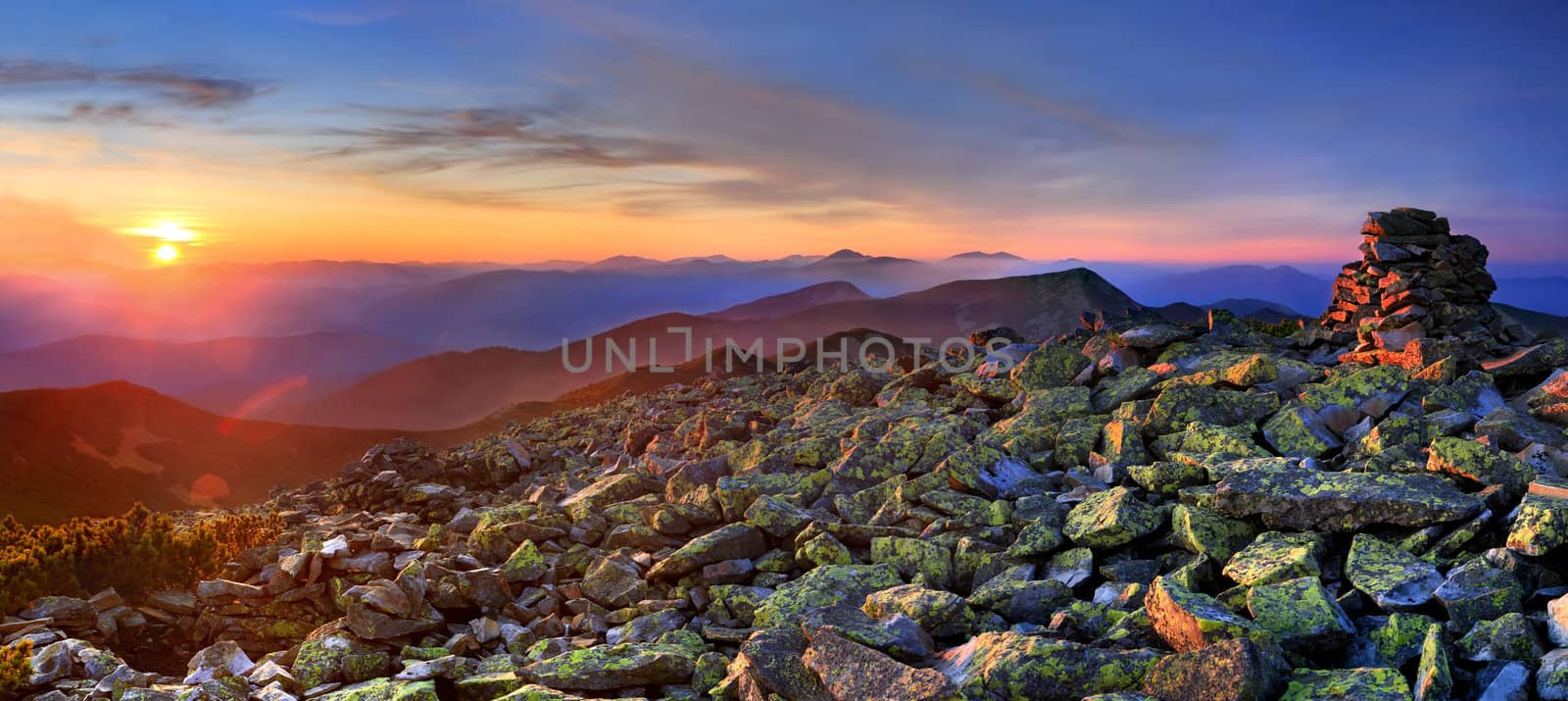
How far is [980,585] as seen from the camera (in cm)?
1233

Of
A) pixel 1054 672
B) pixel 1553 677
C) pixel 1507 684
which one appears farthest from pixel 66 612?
pixel 1553 677

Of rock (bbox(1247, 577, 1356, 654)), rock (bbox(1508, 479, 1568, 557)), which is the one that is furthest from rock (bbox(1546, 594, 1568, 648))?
rock (bbox(1247, 577, 1356, 654))

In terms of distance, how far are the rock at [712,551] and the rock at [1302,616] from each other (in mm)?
7198

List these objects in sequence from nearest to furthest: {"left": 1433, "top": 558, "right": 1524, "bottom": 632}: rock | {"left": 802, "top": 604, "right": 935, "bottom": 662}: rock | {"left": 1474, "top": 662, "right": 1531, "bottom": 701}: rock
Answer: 1. {"left": 1474, "top": 662, "right": 1531, "bottom": 701}: rock
2. {"left": 1433, "top": 558, "right": 1524, "bottom": 632}: rock
3. {"left": 802, "top": 604, "right": 935, "bottom": 662}: rock

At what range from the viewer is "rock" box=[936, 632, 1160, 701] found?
8805mm

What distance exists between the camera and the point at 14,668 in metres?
11.4

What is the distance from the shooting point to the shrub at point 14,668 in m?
11.2

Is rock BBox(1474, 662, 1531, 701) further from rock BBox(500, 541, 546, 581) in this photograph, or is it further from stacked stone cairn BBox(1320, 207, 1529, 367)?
stacked stone cairn BBox(1320, 207, 1529, 367)

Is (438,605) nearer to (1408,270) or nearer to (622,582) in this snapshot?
(622,582)

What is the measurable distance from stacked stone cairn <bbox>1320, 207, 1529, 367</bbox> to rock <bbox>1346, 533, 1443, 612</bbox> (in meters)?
9.90

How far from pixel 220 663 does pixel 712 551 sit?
6.69 m

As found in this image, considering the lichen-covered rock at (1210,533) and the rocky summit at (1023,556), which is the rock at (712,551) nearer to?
the rocky summit at (1023,556)

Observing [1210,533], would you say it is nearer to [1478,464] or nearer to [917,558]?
[1478,464]

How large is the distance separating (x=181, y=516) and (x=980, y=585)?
28.0 metres
